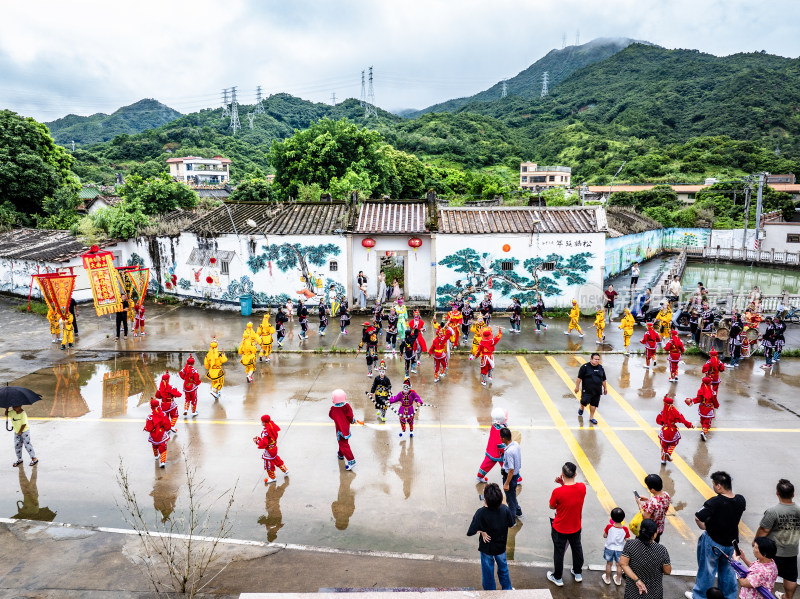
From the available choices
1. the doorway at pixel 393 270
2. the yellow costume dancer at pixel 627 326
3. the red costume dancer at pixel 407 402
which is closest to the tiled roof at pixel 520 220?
the doorway at pixel 393 270

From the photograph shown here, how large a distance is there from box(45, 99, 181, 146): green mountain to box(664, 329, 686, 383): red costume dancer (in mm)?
148668

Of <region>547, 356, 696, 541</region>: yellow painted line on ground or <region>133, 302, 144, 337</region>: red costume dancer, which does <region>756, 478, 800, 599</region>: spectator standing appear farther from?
<region>133, 302, 144, 337</region>: red costume dancer

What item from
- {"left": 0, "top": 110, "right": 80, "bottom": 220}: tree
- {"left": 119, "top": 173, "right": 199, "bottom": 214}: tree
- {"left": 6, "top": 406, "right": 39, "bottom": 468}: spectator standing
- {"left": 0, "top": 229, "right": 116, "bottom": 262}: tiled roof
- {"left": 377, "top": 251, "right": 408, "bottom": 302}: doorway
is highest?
{"left": 0, "top": 110, "right": 80, "bottom": 220}: tree

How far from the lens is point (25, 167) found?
34375 mm

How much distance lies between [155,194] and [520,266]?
1924 cm

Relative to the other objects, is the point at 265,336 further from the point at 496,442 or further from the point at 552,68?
the point at 552,68

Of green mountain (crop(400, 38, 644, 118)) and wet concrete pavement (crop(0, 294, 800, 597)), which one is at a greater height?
green mountain (crop(400, 38, 644, 118))

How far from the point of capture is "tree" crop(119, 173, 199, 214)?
27.4 metres

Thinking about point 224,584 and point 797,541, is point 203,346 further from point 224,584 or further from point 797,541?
point 797,541

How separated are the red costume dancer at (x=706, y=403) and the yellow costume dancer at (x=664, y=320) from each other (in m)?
5.43

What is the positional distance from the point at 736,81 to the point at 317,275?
98205 millimetres

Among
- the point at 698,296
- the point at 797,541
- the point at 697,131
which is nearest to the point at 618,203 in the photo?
the point at 697,131

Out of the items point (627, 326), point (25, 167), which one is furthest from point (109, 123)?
point (627, 326)

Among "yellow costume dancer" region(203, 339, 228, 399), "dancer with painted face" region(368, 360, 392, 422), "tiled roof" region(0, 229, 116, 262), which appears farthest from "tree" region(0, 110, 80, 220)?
"dancer with painted face" region(368, 360, 392, 422)
